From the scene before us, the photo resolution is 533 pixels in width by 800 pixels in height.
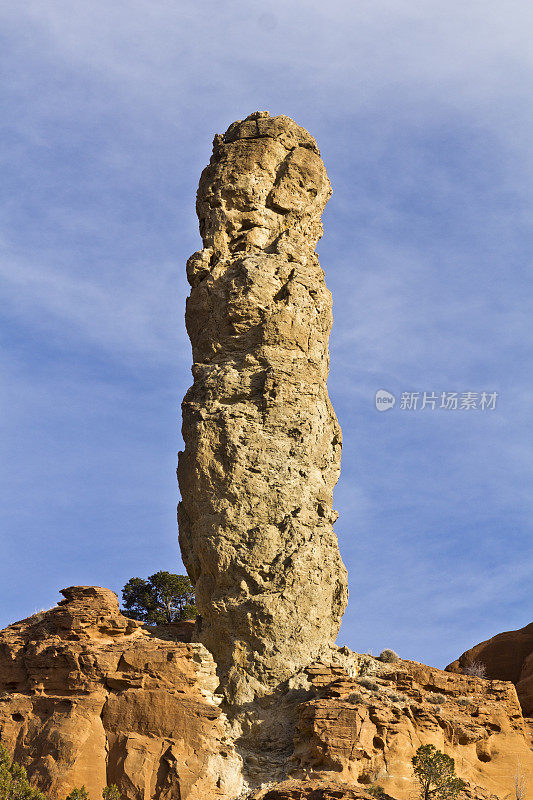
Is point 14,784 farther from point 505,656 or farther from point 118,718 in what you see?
point 505,656

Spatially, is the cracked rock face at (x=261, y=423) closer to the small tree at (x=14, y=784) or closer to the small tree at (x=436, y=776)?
the small tree at (x=436, y=776)

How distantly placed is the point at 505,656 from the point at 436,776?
1930 cm

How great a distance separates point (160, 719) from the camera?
116 ft

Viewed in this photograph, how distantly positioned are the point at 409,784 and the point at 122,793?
8373mm

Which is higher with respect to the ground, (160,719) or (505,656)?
(505,656)

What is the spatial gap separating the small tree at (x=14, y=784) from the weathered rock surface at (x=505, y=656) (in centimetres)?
2341

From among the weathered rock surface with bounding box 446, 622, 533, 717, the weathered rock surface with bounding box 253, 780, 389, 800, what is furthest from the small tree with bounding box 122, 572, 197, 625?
the weathered rock surface with bounding box 253, 780, 389, 800

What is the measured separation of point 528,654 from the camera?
52156 mm

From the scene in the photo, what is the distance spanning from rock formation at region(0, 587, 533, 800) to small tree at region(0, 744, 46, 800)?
3.97 ft

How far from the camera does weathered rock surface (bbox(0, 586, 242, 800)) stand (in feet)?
114

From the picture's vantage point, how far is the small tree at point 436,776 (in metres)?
34.3

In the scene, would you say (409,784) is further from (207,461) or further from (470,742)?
(207,461)

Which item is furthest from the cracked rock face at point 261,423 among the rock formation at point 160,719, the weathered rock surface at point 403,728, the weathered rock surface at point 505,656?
the weathered rock surface at point 505,656

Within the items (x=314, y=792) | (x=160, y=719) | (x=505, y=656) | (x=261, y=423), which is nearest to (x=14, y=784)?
(x=160, y=719)
